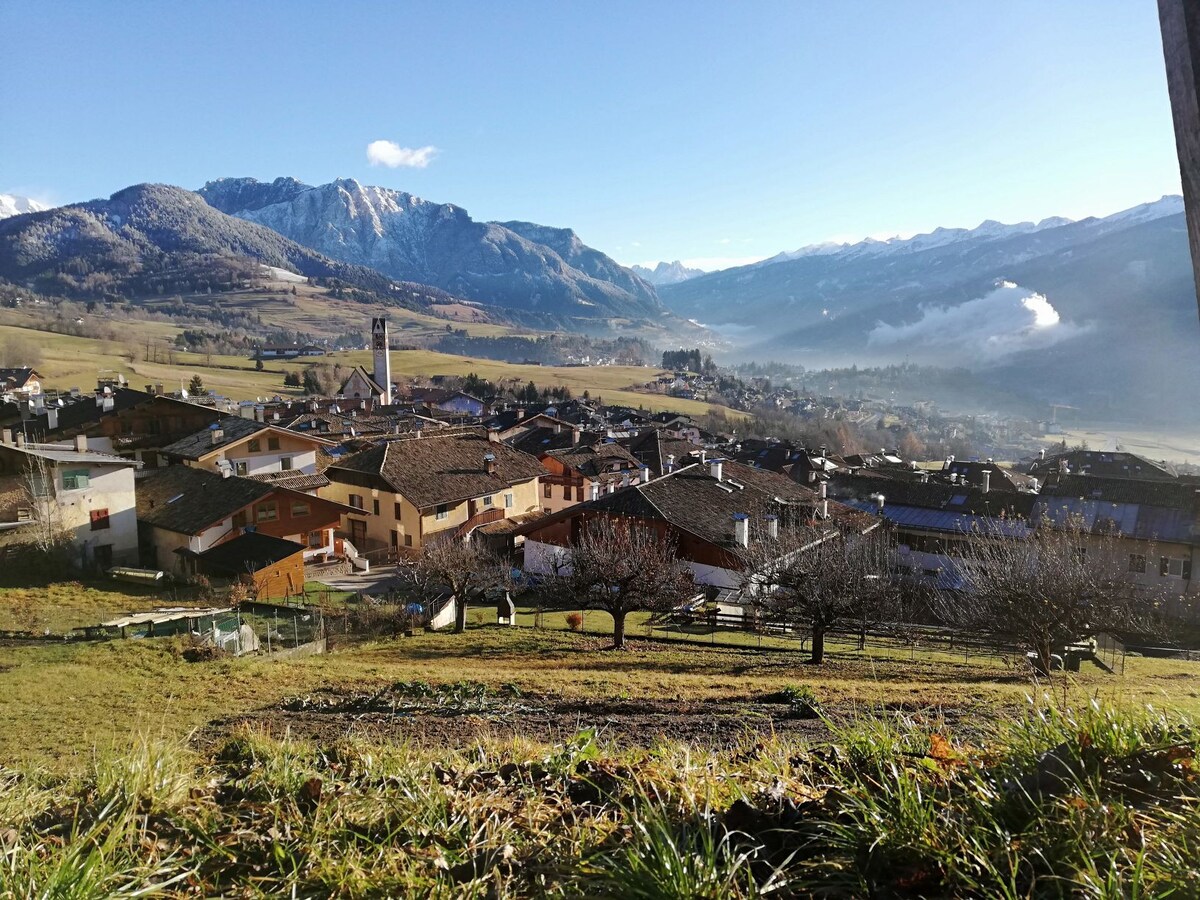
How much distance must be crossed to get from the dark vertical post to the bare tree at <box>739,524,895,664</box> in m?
16.7

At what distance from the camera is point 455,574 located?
2312cm

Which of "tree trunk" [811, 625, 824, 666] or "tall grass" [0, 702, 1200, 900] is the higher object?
"tall grass" [0, 702, 1200, 900]

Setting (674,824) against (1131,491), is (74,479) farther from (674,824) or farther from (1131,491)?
(1131,491)

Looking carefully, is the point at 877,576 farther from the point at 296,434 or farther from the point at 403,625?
the point at 296,434

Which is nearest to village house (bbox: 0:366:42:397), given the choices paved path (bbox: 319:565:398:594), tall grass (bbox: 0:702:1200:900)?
paved path (bbox: 319:565:398:594)

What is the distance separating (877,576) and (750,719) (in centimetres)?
1445

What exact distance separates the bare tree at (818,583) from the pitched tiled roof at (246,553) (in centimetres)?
1887

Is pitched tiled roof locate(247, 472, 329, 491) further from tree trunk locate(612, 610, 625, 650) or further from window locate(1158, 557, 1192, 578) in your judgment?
window locate(1158, 557, 1192, 578)

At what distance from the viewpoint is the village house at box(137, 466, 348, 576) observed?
30.6m

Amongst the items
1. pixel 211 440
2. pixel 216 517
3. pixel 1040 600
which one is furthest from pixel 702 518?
pixel 211 440

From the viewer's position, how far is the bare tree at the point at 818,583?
1828cm

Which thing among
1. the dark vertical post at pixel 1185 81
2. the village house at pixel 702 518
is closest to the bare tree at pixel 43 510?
the village house at pixel 702 518

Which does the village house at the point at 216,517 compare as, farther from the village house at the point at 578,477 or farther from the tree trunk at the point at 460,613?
the village house at the point at 578,477

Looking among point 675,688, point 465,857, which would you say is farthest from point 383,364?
point 465,857
